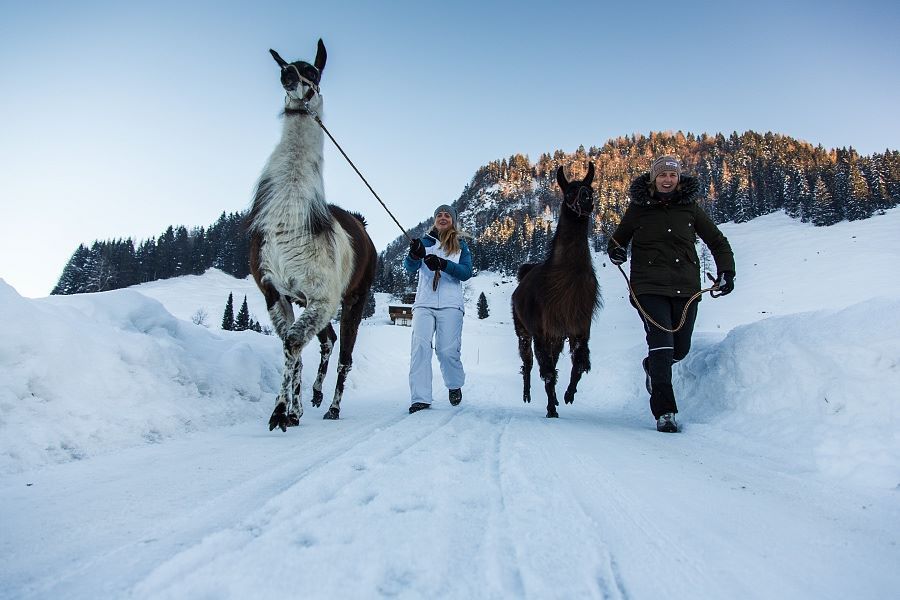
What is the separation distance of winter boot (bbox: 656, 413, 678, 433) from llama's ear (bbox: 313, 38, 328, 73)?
4.43m

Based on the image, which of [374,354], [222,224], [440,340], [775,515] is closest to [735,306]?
[374,354]

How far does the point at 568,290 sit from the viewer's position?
489 centimetres

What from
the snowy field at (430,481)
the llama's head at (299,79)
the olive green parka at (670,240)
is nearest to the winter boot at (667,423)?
the snowy field at (430,481)

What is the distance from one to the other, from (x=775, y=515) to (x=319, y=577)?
1557 mm

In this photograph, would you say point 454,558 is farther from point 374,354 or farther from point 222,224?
point 222,224

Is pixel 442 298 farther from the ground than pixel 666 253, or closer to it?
closer to it

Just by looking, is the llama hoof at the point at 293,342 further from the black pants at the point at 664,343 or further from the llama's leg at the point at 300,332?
the black pants at the point at 664,343

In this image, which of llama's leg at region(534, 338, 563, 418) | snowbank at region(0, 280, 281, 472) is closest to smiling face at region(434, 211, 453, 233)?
llama's leg at region(534, 338, 563, 418)

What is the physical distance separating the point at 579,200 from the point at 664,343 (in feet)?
5.55

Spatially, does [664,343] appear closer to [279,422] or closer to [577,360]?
[577,360]

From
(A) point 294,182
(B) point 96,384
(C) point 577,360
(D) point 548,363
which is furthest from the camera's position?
(C) point 577,360

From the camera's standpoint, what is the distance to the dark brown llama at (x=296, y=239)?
3.58 metres

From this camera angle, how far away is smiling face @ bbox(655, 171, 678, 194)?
14.0 feet

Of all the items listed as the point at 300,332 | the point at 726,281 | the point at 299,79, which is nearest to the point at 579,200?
the point at 726,281
